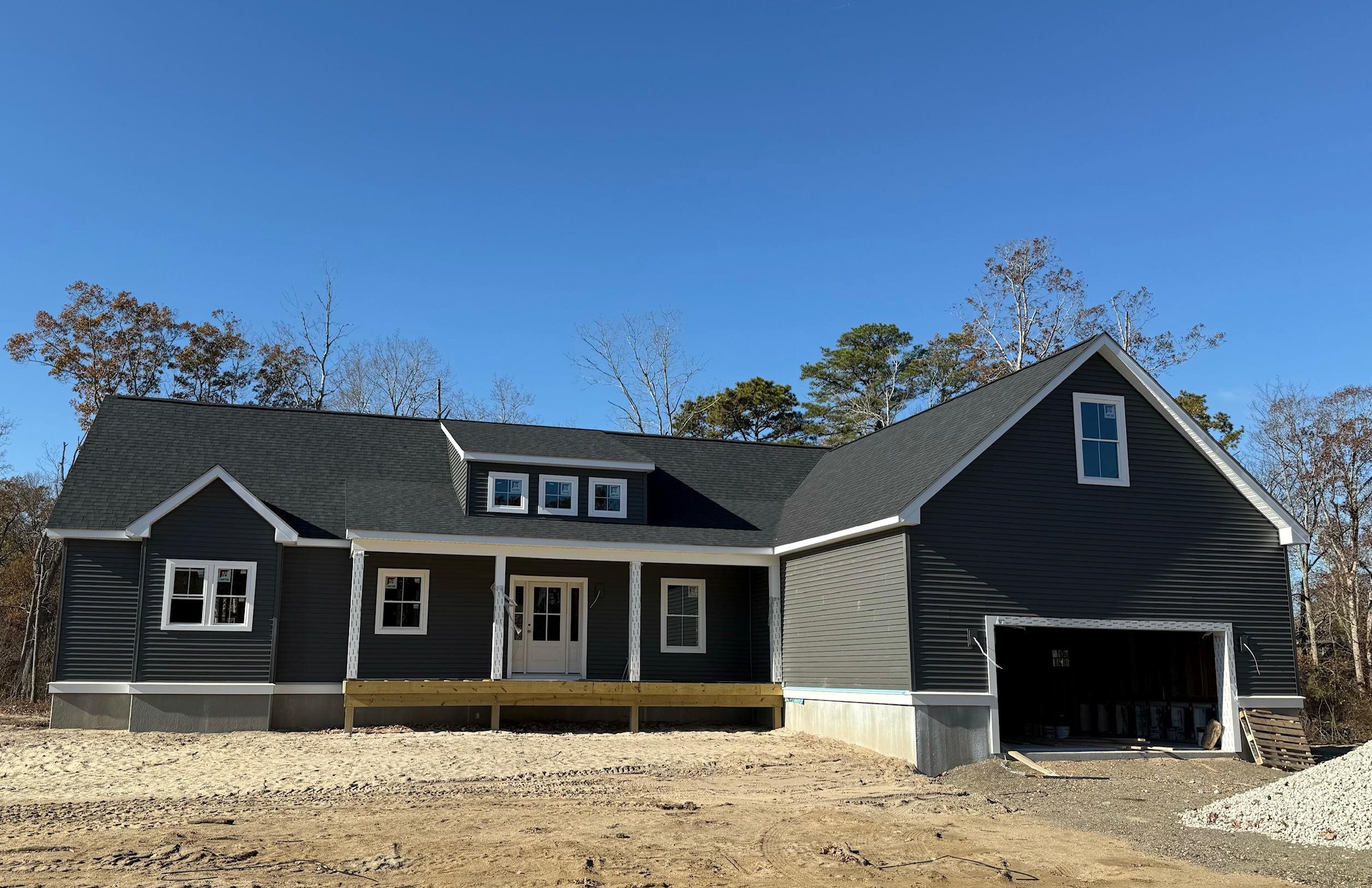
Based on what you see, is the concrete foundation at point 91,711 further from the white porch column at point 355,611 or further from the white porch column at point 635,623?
the white porch column at point 635,623

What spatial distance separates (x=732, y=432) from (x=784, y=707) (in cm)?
2648

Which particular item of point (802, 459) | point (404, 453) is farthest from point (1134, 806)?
point (404, 453)

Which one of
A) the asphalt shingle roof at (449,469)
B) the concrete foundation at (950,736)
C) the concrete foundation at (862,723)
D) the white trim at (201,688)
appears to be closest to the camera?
the concrete foundation at (950,736)

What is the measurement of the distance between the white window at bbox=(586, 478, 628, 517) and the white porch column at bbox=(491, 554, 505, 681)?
2611 mm

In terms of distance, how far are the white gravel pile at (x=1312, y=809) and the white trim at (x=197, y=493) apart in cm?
1498

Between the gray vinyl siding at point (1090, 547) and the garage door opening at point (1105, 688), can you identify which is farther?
the garage door opening at point (1105, 688)

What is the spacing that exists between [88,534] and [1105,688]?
751 inches

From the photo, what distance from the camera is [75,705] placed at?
19.1 m

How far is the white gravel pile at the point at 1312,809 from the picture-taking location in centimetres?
1209

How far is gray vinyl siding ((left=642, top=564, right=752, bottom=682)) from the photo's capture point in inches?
888

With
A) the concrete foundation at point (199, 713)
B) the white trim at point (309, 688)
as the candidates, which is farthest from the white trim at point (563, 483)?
the concrete foundation at point (199, 713)

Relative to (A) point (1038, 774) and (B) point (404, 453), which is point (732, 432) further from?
(A) point (1038, 774)

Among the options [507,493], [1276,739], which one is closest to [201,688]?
[507,493]

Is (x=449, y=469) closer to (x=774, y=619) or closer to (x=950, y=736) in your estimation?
(x=774, y=619)
